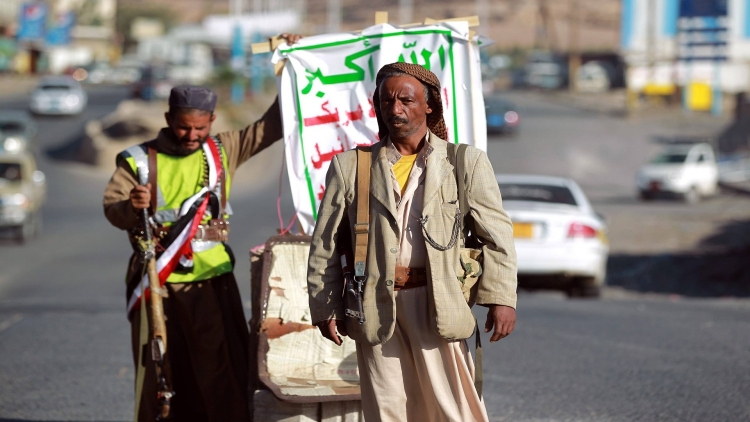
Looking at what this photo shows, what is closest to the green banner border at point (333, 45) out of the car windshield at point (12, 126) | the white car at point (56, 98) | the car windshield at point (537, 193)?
the car windshield at point (537, 193)

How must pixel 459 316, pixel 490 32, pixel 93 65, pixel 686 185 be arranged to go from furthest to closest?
pixel 490 32 < pixel 93 65 < pixel 686 185 < pixel 459 316

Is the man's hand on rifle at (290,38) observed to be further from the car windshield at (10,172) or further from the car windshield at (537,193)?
the car windshield at (10,172)

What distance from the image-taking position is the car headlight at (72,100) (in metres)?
42.9

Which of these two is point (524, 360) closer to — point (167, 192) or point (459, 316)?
point (167, 192)

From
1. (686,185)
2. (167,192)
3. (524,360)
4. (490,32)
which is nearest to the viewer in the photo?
(167,192)

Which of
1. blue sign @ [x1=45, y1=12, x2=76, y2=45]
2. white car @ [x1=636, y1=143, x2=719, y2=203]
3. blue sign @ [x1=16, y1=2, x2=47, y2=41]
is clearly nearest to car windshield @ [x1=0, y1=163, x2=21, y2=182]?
white car @ [x1=636, y1=143, x2=719, y2=203]

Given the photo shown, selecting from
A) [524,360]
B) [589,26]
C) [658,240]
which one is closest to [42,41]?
[658,240]

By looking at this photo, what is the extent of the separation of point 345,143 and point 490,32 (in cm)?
13348

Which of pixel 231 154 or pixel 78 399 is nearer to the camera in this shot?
pixel 231 154

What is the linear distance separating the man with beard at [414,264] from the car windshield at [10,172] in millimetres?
16624

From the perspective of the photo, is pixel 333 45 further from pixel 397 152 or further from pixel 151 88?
pixel 151 88

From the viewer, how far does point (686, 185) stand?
28.0 metres

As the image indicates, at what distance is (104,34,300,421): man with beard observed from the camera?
4824mm

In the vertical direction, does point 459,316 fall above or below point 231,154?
below
